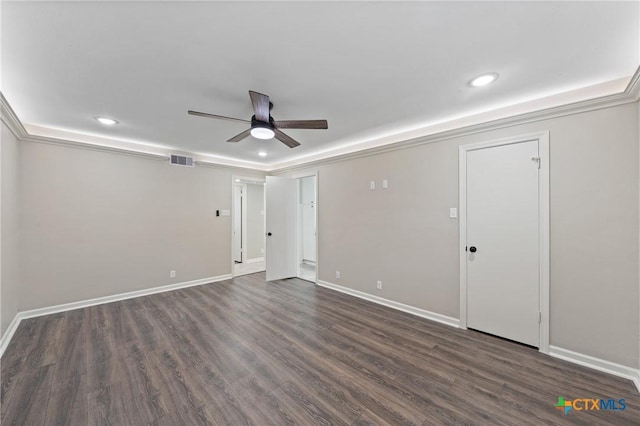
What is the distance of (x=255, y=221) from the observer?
6.96m

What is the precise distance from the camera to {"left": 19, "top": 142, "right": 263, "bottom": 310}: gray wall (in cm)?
327

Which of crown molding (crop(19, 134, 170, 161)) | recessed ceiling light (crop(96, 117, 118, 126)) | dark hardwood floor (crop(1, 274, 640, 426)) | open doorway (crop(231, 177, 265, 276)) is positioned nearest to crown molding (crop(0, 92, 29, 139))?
crown molding (crop(19, 134, 170, 161))

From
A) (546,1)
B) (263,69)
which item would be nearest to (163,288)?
(263,69)

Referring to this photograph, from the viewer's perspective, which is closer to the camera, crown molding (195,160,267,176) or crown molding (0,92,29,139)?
crown molding (0,92,29,139)

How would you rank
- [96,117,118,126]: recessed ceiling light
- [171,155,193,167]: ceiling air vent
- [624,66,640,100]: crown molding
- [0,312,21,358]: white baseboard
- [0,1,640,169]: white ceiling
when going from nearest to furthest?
[0,1,640,169]: white ceiling, [624,66,640,100]: crown molding, [0,312,21,358]: white baseboard, [96,117,118,126]: recessed ceiling light, [171,155,193,167]: ceiling air vent

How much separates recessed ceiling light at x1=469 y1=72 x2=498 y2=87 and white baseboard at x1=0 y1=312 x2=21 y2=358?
5.23 metres

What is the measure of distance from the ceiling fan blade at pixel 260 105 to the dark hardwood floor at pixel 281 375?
233 cm

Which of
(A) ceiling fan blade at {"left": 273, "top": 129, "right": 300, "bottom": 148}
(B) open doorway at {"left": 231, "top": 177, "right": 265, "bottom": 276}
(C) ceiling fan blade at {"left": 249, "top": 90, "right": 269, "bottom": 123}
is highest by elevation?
(C) ceiling fan blade at {"left": 249, "top": 90, "right": 269, "bottom": 123}

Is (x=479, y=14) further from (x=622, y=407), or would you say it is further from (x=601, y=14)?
(x=622, y=407)

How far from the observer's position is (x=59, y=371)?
213 cm

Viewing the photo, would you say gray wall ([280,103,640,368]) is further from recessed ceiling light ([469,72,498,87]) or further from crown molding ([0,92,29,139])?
crown molding ([0,92,29,139])

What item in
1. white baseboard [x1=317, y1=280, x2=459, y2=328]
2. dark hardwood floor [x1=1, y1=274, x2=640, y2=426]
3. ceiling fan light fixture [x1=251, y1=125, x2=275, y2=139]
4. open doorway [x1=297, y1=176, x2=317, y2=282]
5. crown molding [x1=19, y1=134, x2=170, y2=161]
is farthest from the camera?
open doorway [x1=297, y1=176, x2=317, y2=282]

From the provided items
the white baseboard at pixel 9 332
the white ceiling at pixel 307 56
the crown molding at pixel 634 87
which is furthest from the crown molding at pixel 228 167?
the crown molding at pixel 634 87

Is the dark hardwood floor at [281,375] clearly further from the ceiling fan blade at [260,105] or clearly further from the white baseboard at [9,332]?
the ceiling fan blade at [260,105]
